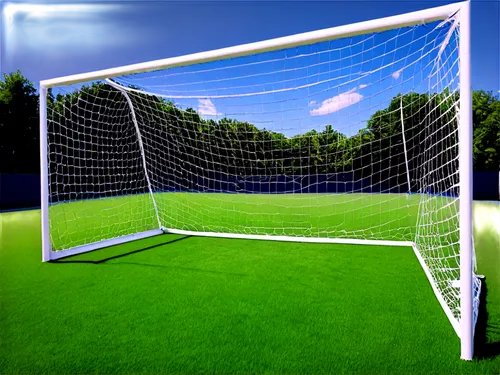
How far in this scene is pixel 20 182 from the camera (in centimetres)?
1319

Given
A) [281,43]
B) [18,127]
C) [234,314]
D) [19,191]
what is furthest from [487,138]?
[18,127]

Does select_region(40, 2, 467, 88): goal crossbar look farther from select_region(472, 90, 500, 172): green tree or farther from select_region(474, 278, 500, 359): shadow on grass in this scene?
select_region(472, 90, 500, 172): green tree

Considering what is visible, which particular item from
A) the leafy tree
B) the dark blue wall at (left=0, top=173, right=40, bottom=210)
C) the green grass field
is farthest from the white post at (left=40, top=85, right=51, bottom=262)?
the leafy tree

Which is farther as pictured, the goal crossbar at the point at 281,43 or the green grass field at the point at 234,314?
the goal crossbar at the point at 281,43

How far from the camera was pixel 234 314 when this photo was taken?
101 inches

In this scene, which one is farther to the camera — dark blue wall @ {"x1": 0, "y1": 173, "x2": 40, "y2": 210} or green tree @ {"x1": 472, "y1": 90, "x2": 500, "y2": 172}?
green tree @ {"x1": 472, "y1": 90, "x2": 500, "y2": 172}

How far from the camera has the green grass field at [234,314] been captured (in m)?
1.94

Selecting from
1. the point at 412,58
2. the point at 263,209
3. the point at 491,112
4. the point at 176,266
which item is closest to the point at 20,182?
the point at 263,209

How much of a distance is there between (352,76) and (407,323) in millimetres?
2882

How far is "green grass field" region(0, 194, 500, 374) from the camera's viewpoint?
6.36ft

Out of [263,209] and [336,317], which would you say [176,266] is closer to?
[336,317]

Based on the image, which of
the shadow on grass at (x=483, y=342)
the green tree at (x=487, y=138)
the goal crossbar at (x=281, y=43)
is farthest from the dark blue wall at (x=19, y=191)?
the green tree at (x=487, y=138)

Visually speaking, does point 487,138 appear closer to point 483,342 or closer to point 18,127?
point 483,342

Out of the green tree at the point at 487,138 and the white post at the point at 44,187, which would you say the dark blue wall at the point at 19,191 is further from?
the green tree at the point at 487,138
